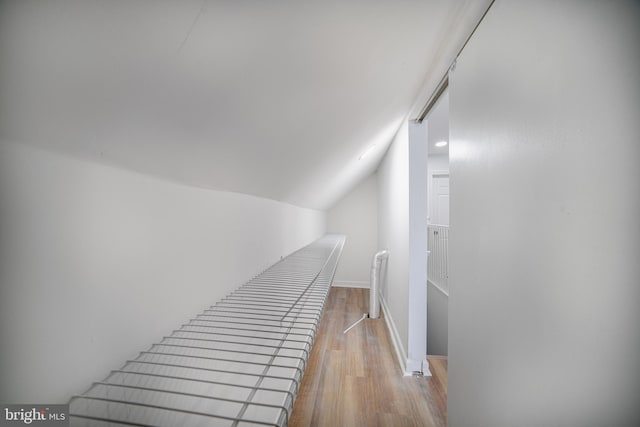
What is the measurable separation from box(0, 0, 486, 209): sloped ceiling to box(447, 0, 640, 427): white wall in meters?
0.36

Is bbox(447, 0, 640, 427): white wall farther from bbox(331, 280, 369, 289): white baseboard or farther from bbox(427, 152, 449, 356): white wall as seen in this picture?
bbox(331, 280, 369, 289): white baseboard

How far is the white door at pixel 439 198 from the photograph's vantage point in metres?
4.76

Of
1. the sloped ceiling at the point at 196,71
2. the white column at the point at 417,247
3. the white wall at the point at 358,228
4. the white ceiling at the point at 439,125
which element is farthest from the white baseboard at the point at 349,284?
the sloped ceiling at the point at 196,71

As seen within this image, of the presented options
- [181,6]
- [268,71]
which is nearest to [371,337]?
[268,71]

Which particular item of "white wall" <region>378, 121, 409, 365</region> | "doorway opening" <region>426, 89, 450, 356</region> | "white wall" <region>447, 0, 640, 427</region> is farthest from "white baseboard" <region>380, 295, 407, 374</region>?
"white wall" <region>447, 0, 640, 427</region>

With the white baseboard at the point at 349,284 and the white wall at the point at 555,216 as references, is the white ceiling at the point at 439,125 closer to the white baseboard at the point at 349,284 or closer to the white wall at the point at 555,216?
the white wall at the point at 555,216

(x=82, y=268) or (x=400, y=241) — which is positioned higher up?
(x=82, y=268)

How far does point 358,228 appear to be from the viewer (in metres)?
5.20

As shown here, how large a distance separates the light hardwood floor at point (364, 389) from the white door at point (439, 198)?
101 inches

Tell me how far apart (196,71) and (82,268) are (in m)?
0.44

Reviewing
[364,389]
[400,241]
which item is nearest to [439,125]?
[400,241]

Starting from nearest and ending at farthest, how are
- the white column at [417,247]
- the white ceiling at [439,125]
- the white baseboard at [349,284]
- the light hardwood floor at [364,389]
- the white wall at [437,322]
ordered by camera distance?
the light hardwood floor at [364,389] < the white column at [417,247] < the white ceiling at [439,125] < the white wall at [437,322] < the white baseboard at [349,284]

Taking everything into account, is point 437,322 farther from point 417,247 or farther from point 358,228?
point 358,228

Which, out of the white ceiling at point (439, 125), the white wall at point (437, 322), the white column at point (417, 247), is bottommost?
the white wall at point (437, 322)
